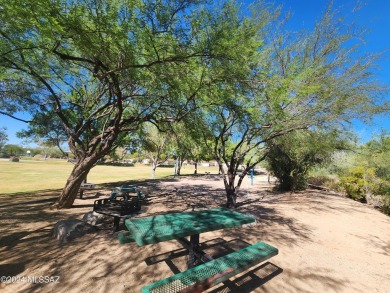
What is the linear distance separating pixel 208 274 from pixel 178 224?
1.00m

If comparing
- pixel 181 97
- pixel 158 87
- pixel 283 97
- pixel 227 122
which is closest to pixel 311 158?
pixel 227 122

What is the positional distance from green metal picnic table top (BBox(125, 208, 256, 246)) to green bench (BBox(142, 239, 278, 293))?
0.49m

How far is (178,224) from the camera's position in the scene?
Answer: 335cm

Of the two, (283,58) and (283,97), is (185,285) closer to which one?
(283,97)

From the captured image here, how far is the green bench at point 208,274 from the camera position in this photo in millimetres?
2260

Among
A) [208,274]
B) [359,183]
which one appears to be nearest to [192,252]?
[208,274]

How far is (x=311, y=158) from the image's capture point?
13086 mm

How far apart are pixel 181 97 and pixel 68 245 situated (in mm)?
5401

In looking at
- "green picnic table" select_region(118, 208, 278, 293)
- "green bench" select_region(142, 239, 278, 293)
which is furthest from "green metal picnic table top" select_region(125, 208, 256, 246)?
"green bench" select_region(142, 239, 278, 293)

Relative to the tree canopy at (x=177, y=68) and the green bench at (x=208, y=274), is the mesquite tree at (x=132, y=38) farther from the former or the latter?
the green bench at (x=208, y=274)

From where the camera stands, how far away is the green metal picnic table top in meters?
2.79

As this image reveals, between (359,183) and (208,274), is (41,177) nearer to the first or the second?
(208,274)

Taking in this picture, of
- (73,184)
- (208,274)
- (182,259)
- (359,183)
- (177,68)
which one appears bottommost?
(182,259)

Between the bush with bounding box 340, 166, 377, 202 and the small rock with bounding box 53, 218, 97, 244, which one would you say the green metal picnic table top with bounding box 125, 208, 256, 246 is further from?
the bush with bounding box 340, 166, 377, 202
